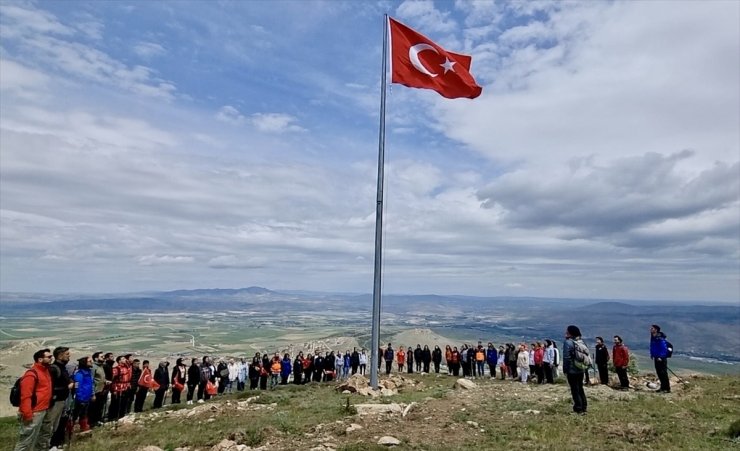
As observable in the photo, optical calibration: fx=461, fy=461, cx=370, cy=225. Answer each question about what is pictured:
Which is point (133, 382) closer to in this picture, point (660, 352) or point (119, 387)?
point (119, 387)

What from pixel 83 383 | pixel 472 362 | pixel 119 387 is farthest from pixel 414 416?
pixel 472 362

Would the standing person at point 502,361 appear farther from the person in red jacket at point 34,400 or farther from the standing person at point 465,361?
the person in red jacket at point 34,400

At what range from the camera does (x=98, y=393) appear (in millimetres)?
14109

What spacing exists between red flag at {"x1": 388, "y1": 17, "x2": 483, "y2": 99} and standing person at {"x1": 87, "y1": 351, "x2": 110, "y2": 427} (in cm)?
1323

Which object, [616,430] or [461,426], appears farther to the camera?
[461,426]

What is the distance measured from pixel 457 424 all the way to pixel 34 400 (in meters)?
9.01

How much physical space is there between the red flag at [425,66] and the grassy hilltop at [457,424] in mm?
10332

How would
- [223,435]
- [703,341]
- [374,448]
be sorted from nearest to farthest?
[374,448]
[223,435]
[703,341]

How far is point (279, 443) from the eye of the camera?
9.84m

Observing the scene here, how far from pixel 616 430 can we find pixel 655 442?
2.76ft

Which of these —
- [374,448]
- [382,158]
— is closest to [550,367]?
[382,158]

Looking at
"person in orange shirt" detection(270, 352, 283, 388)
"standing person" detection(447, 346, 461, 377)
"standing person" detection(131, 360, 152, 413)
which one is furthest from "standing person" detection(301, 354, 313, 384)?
"standing person" detection(131, 360, 152, 413)

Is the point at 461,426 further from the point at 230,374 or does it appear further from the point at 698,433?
the point at 230,374

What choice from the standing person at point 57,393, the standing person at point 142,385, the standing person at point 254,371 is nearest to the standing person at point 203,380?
the standing person at point 254,371
